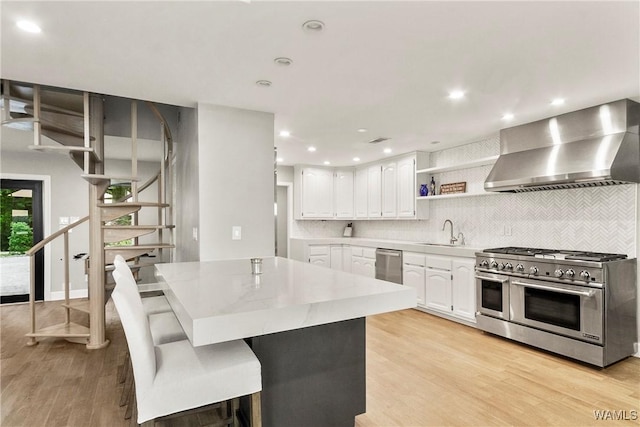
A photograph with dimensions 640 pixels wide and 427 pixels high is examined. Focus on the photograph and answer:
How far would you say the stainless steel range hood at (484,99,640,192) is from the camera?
313 cm

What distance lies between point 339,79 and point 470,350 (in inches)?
114

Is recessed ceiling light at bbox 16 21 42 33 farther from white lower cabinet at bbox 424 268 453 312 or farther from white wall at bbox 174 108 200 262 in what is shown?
white lower cabinet at bbox 424 268 453 312

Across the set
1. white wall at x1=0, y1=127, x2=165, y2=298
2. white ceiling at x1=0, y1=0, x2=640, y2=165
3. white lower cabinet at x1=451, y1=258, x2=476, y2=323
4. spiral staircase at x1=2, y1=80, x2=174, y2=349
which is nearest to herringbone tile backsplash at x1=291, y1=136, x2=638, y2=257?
white lower cabinet at x1=451, y1=258, x2=476, y2=323

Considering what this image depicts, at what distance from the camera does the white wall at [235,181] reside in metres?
3.34

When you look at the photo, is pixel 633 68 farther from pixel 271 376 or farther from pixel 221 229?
pixel 221 229

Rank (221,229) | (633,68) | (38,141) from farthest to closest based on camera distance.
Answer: (221,229), (38,141), (633,68)

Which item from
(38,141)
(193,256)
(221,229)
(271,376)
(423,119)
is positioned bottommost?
(271,376)

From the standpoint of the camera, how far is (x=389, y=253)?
551cm

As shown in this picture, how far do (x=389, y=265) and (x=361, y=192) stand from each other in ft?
5.94

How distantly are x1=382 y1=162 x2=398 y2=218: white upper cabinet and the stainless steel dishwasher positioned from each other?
0.73 m

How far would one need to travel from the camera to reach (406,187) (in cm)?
570

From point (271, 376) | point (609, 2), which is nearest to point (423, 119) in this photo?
point (609, 2)

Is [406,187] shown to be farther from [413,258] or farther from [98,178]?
[98,178]

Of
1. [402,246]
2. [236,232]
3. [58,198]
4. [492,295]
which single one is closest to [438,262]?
[402,246]
